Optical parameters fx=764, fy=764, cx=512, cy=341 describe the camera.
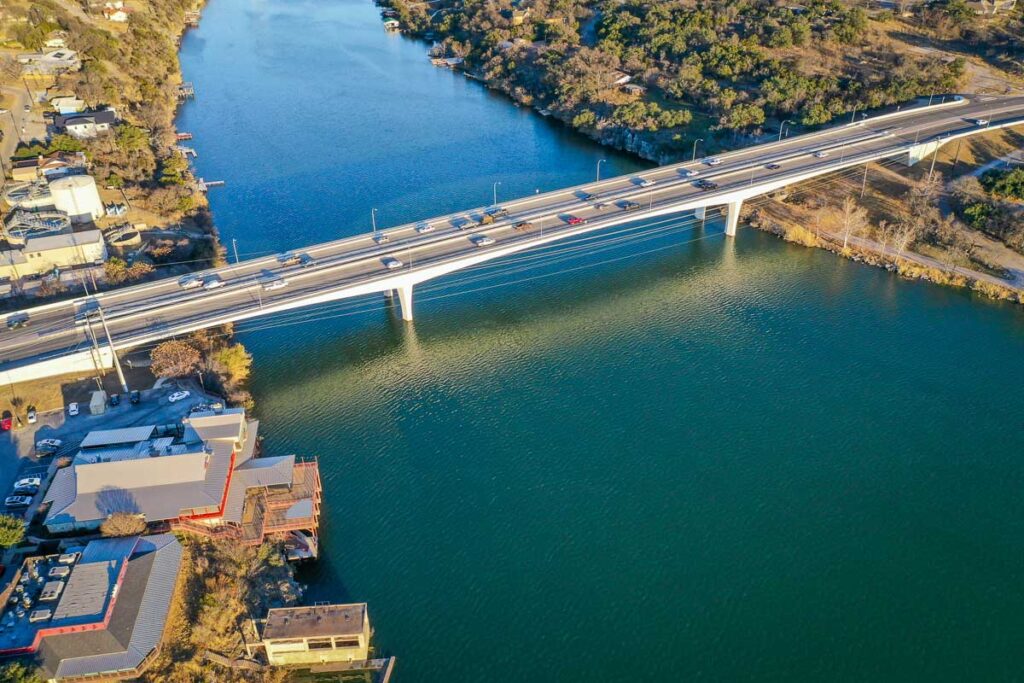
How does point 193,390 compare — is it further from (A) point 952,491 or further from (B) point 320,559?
(A) point 952,491

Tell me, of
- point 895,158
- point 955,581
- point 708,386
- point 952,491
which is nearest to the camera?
point 955,581

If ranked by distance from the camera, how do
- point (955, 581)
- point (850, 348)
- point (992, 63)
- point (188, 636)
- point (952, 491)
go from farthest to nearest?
point (992, 63) → point (850, 348) → point (952, 491) → point (955, 581) → point (188, 636)

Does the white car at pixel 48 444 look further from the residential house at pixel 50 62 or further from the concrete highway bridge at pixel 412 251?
the residential house at pixel 50 62

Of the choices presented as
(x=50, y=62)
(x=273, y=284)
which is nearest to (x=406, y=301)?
(x=273, y=284)

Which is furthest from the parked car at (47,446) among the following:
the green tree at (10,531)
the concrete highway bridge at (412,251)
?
the green tree at (10,531)

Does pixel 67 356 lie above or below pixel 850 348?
above

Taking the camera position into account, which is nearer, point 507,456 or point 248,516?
point 248,516

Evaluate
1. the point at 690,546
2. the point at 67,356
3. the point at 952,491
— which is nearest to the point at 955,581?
the point at 952,491

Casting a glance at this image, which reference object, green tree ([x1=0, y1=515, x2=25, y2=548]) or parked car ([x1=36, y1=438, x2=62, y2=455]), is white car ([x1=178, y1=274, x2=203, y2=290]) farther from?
green tree ([x1=0, y1=515, x2=25, y2=548])
